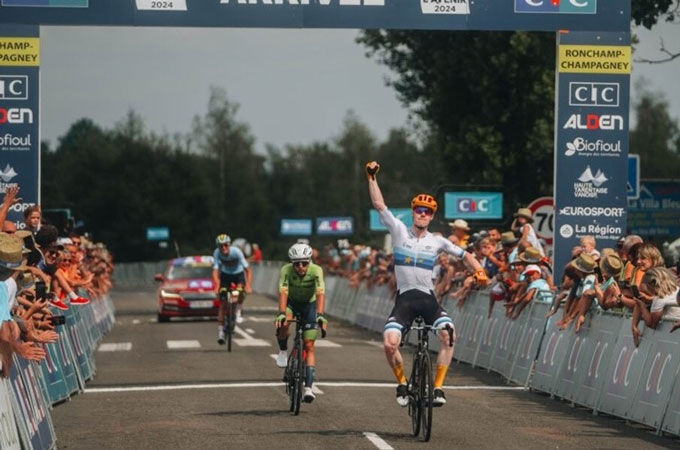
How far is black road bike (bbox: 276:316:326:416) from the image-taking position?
16.5 meters

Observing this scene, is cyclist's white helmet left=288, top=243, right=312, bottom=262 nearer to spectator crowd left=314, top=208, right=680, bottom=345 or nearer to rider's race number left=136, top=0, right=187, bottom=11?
spectator crowd left=314, top=208, right=680, bottom=345

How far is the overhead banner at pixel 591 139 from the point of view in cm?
2308

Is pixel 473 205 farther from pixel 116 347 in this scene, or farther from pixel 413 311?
pixel 413 311

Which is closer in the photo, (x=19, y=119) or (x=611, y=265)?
(x=611, y=265)

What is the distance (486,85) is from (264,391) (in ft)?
90.0

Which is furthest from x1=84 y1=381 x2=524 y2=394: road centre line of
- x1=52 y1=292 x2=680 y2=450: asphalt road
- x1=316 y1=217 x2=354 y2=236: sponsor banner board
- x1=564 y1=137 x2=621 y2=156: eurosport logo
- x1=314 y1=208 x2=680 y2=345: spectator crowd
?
x1=316 y1=217 x2=354 y2=236: sponsor banner board

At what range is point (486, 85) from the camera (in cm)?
4566

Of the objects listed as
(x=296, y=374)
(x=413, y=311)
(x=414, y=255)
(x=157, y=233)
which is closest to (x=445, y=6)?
(x=296, y=374)

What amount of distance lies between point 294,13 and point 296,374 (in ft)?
24.1

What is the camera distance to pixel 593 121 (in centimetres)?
2334

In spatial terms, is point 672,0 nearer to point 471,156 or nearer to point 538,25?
point 538,25

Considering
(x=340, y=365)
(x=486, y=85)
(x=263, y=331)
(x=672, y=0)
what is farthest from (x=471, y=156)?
(x=340, y=365)

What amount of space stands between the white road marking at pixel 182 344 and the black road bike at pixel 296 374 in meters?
12.0

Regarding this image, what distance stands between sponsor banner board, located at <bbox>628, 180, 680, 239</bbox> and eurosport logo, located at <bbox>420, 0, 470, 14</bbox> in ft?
27.9
